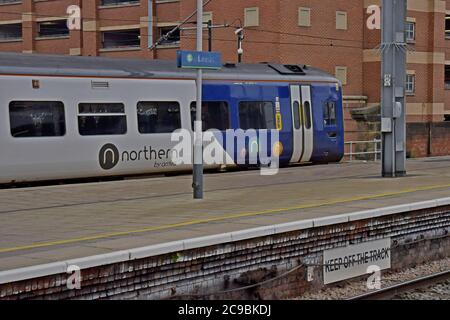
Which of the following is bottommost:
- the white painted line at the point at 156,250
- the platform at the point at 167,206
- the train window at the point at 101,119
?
the platform at the point at 167,206

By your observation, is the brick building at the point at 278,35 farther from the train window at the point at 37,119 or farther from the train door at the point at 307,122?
the train window at the point at 37,119

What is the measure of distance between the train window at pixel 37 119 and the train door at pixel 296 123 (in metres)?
7.69

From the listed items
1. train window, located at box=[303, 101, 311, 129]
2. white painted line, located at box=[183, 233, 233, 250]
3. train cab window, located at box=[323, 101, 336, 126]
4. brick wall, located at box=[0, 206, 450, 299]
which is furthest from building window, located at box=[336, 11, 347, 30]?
white painted line, located at box=[183, 233, 233, 250]

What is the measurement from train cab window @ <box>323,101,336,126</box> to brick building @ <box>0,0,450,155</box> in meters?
19.5

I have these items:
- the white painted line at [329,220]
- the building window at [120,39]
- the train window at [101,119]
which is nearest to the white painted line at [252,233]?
the white painted line at [329,220]

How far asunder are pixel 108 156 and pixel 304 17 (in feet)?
96.2

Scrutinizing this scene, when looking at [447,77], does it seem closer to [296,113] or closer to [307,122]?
[307,122]

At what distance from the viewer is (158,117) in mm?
19875

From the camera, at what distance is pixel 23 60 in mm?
17375

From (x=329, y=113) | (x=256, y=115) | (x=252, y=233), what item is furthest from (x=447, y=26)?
(x=252, y=233)

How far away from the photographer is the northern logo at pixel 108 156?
18719 millimetres

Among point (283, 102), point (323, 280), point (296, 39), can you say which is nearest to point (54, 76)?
point (283, 102)
